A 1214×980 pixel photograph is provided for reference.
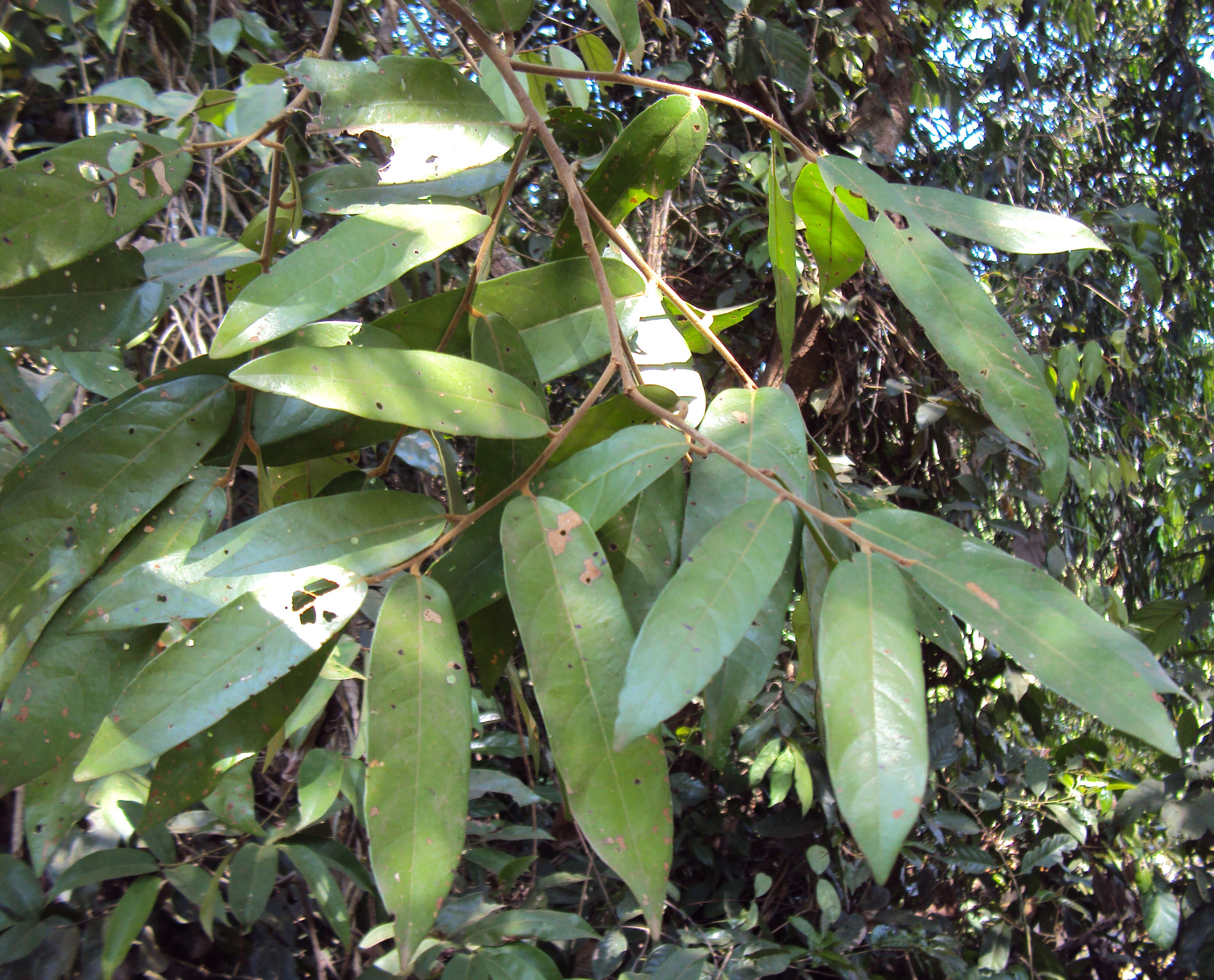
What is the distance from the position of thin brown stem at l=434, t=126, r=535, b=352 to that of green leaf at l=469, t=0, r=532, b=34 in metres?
0.09

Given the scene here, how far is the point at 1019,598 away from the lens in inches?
13.9

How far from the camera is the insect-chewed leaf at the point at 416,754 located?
1.13 ft

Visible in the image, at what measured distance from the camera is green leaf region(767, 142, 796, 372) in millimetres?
575

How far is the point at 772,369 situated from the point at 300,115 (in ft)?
3.29

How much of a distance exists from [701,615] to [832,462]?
124 centimetres

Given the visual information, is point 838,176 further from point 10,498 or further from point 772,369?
point 772,369

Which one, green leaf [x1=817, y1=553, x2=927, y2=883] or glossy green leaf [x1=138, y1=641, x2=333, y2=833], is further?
glossy green leaf [x1=138, y1=641, x2=333, y2=833]

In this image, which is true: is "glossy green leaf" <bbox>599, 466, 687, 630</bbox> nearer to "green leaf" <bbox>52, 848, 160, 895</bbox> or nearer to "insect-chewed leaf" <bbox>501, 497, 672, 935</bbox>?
"insect-chewed leaf" <bbox>501, 497, 672, 935</bbox>

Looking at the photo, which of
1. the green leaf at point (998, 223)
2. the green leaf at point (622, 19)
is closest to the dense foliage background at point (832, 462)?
the green leaf at point (622, 19)

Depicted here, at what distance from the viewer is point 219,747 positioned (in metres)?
0.43

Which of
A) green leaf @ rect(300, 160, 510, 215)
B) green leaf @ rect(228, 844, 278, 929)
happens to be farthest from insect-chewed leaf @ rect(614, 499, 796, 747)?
green leaf @ rect(228, 844, 278, 929)

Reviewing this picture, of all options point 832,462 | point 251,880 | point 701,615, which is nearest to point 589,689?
point 701,615

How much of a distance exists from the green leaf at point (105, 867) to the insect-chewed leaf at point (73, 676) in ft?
1.73

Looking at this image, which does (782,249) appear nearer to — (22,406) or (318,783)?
(22,406)
